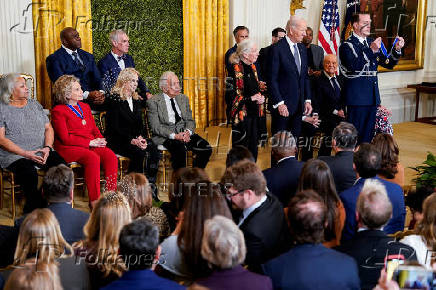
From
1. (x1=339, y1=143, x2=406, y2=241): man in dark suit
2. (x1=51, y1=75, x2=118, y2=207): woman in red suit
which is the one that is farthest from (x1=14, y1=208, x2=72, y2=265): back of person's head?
(x1=51, y1=75, x2=118, y2=207): woman in red suit

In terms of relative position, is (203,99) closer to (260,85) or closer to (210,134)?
(210,134)

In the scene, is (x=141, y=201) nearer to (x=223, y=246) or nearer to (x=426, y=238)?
(x=223, y=246)

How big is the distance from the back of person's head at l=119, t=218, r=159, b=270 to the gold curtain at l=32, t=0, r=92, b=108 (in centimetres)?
516

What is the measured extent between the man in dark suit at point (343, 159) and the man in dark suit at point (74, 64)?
9.84 feet

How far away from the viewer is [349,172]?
4773 mm

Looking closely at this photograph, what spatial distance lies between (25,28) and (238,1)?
11.3ft

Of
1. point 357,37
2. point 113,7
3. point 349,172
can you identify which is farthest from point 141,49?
point 349,172

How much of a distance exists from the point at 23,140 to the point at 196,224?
3.09m

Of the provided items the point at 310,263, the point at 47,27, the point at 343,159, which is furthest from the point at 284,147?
the point at 47,27

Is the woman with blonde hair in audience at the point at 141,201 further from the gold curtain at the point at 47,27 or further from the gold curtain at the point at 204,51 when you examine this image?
the gold curtain at the point at 204,51

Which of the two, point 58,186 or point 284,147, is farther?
point 284,147

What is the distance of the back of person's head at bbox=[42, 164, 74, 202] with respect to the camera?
3734 mm

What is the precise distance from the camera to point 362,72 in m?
7.25

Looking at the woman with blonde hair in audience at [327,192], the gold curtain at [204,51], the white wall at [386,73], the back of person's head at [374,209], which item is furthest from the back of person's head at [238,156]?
the white wall at [386,73]
